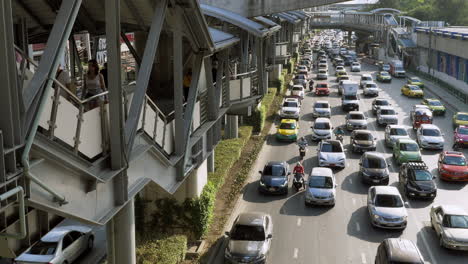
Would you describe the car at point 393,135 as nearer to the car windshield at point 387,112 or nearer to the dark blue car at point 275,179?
the car windshield at point 387,112

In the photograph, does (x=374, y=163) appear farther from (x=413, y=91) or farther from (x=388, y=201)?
(x=413, y=91)

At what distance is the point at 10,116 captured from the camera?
589 centimetres

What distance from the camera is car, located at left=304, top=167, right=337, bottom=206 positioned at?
2489 centimetres

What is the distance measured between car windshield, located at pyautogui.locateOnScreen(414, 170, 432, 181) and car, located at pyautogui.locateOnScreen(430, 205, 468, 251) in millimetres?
4338

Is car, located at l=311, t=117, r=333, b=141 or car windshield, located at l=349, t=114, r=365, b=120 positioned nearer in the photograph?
car, located at l=311, t=117, r=333, b=141

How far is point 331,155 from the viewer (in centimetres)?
3144

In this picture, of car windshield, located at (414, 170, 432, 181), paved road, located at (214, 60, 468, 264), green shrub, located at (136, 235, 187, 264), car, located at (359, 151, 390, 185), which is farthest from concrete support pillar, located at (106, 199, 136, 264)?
car, located at (359, 151, 390, 185)

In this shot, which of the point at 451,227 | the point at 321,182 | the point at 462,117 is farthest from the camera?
the point at 462,117

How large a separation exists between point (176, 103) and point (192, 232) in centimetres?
899

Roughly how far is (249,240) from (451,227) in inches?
291

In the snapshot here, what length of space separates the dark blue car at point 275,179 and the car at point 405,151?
306 inches

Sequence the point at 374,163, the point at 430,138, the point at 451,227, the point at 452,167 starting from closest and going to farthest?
the point at 451,227, the point at 374,163, the point at 452,167, the point at 430,138

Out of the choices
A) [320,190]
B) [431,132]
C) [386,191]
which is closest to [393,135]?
[431,132]

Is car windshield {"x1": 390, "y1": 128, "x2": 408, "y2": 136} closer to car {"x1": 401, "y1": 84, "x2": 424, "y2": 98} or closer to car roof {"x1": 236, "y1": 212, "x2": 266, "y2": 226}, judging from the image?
car roof {"x1": 236, "y1": 212, "x2": 266, "y2": 226}
